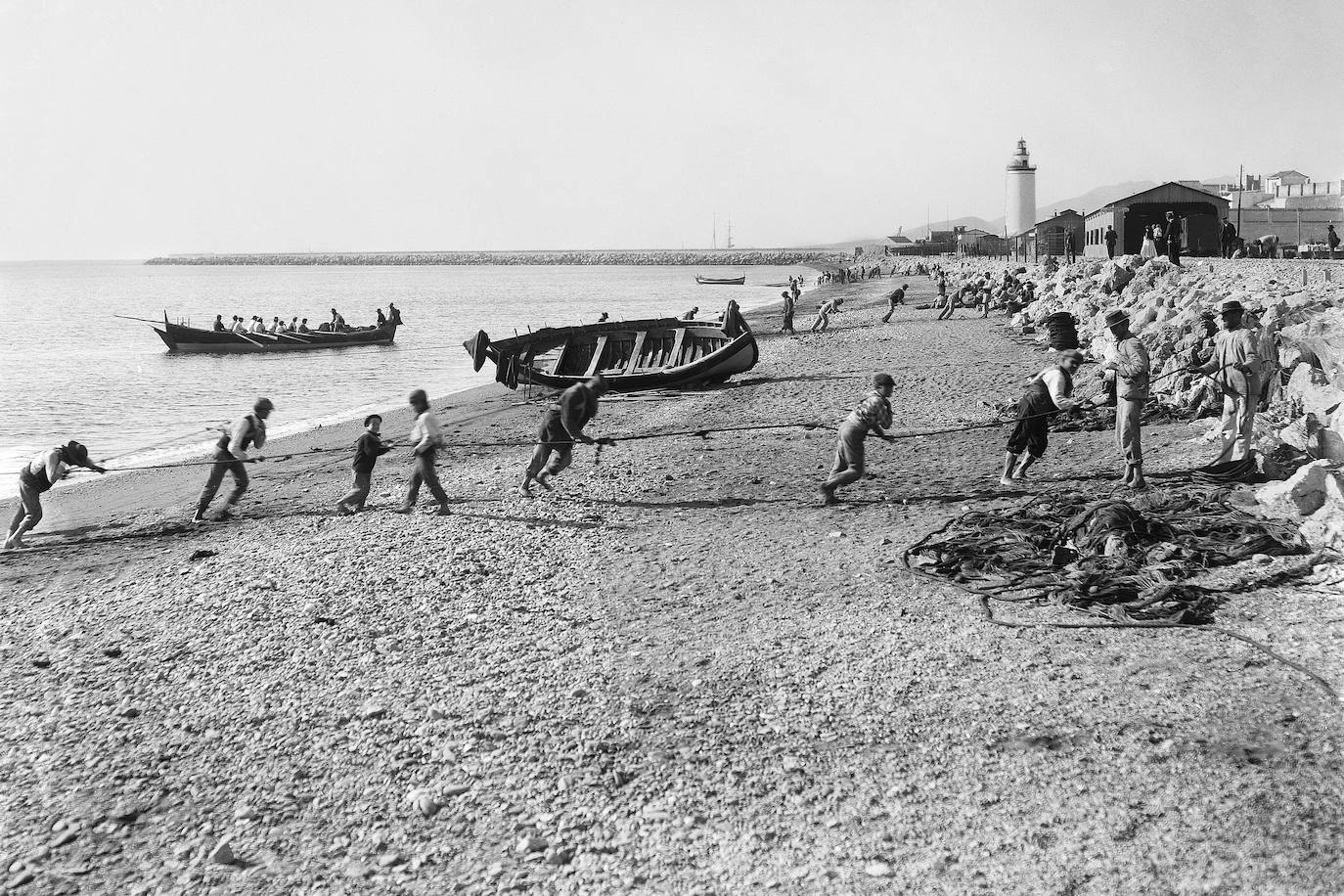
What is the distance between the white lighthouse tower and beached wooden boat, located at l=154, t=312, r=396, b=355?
6376 cm

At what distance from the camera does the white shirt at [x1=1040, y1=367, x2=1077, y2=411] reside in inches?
430

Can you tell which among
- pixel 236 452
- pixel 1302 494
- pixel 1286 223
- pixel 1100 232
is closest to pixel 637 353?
pixel 236 452

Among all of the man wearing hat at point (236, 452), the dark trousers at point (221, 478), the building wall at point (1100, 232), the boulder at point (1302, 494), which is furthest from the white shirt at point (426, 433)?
the building wall at point (1100, 232)

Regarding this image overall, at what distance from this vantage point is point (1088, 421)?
1480 cm

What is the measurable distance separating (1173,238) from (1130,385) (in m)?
29.2

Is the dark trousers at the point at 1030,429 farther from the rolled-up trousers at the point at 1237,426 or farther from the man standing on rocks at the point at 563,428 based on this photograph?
the man standing on rocks at the point at 563,428

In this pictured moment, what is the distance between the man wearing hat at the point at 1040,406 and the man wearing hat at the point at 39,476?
33.4 feet

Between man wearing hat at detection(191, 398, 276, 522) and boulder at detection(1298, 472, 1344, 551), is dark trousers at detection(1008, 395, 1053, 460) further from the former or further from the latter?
man wearing hat at detection(191, 398, 276, 522)

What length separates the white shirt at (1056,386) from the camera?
1092cm

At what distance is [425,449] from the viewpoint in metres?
11.7

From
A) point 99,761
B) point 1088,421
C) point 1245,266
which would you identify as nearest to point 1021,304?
point 1245,266

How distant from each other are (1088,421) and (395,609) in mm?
10272

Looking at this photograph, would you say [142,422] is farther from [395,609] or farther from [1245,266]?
[1245,266]

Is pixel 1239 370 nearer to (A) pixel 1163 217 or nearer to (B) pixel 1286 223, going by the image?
(A) pixel 1163 217
